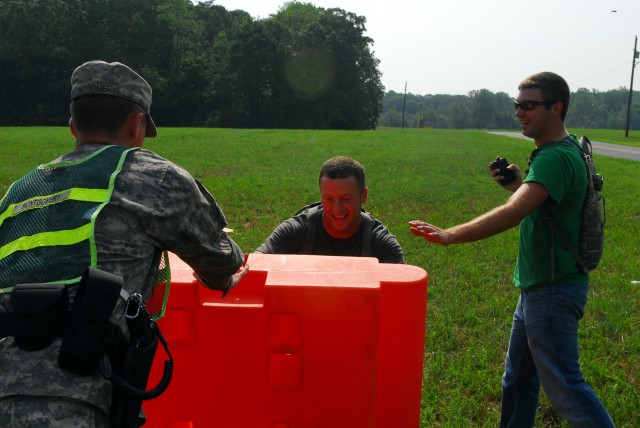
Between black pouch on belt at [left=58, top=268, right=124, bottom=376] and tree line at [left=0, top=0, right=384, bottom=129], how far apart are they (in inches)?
2318

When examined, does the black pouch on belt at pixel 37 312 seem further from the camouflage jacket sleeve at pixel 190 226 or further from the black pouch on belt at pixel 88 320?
the camouflage jacket sleeve at pixel 190 226

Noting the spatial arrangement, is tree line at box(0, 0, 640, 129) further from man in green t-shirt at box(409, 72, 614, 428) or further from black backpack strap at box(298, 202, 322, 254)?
man in green t-shirt at box(409, 72, 614, 428)

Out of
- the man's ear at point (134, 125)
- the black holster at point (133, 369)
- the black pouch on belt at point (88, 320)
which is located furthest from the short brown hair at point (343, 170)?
the black pouch on belt at point (88, 320)

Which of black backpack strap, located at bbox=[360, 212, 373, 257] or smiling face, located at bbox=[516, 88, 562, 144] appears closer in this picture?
smiling face, located at bbox=[516, 88, 562, 144]

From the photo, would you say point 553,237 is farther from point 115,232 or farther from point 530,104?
point 115,232

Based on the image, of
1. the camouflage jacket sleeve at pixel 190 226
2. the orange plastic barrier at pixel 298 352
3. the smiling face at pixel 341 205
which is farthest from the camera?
the smiling face at pixel 341 205

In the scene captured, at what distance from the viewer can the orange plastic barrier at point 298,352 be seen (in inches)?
99.0

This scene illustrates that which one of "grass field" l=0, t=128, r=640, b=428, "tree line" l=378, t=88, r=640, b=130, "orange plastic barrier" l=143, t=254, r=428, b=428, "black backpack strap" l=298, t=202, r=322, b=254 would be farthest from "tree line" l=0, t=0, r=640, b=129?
"tree line" l=378, t=88, r=640, b=130

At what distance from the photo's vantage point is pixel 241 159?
67.1 feet

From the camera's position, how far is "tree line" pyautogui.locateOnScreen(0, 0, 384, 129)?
57.9 meters

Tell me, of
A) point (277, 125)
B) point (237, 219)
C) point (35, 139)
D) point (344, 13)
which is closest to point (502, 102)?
point (344, 13)

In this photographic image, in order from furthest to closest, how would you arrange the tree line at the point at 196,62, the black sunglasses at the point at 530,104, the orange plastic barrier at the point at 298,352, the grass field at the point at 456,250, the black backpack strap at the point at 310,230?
1. the tree line at the point at 196,62
2. the grass field at the point at 456,250
3. the black backpack strap at the point at 310,230
4. the black sunglasses at the point at 530,104
5. the orange plastic barrier at the point at 298,352

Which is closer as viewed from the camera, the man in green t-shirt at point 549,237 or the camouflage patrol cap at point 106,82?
the camouflage patrol cap at point 106,82

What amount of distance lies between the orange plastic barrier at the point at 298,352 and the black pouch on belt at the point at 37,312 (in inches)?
34.7
